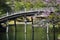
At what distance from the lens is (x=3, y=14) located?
3509 cm

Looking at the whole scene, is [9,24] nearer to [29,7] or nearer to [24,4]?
[24,4]

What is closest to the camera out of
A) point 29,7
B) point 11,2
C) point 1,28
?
point 29,7

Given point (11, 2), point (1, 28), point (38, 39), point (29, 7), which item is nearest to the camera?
point (38, 39)

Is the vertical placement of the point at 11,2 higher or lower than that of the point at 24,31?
higher

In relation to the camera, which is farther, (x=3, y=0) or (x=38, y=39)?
(x=3, y=0)

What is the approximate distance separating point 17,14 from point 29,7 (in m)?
1.60

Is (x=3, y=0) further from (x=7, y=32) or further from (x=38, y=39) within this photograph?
(x=38, y=39)

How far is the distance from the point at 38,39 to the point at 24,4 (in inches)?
306

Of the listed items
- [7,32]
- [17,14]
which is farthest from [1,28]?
[17,14]

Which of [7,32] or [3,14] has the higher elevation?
[3,14]

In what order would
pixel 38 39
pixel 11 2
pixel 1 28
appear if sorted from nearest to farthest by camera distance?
pixel 38 39 < pixel 1 28 < pixel 11 2

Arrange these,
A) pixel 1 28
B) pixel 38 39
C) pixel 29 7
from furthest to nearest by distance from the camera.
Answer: pixel 1 28 → pixel 29 7 → pixel 38 39

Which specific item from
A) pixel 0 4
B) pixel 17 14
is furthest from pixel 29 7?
pixel 0 4

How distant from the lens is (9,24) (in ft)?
120
